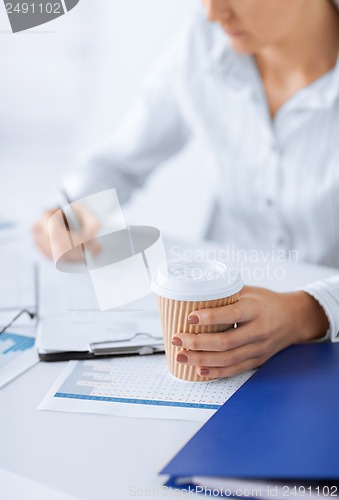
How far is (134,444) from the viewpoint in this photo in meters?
0.59

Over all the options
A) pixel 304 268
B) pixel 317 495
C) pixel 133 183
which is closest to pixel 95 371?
pixel 317 495

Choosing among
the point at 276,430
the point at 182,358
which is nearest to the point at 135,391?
the point at 182,358

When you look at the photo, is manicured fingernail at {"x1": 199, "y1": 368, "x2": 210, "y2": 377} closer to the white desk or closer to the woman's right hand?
the white desk

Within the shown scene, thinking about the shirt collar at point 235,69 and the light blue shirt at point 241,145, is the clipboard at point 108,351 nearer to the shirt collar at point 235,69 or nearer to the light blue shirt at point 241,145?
the light blue shirt at point 241,145

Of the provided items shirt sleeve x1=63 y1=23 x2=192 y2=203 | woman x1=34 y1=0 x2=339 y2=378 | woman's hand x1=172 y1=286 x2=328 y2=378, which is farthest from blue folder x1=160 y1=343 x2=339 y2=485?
shirt sleeve x1=63 y1=23 x2=192 y2=203

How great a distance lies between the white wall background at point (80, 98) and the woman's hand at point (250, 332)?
26 cm

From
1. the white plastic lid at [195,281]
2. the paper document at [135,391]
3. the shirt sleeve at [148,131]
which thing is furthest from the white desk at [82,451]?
the shirt sleeve at [148,131]

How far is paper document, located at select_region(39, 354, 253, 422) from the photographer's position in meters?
0.64

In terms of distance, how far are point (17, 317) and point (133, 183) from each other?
0.67 meters

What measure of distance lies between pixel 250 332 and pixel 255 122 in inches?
27.6

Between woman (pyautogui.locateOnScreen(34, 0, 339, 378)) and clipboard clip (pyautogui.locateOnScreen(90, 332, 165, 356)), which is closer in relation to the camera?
clipboard clip (pyautogui.locateOnScreen(90, 332, 165, 356))

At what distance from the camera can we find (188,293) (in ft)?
2.11

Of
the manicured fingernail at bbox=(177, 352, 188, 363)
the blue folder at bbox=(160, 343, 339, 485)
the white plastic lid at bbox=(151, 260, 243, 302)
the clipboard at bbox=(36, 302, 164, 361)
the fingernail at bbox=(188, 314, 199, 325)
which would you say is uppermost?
the white plastic lid at bbox=(151, 260, 243, 302)

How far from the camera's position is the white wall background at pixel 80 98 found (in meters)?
0.97
